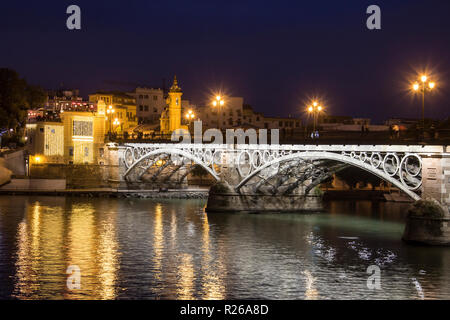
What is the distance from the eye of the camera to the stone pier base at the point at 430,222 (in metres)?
34.7

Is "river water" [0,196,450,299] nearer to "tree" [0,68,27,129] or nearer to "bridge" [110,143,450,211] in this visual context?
"bridge" [110,143,450,211]

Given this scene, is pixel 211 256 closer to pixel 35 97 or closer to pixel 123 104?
pixel 35 97

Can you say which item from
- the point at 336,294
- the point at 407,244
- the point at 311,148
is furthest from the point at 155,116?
the point at 336,294

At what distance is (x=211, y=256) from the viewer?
35938 millimetres

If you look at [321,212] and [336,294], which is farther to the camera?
[321,212]

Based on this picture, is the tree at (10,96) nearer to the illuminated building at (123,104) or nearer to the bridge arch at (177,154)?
the bridge arch at (177,154)

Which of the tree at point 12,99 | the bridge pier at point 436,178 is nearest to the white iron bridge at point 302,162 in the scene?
the bridge pier at point 436,178

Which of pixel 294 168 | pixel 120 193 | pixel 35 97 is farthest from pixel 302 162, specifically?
pixel 35 97

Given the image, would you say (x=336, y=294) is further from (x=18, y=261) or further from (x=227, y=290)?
(x=18, y=261)

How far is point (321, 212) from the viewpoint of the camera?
185 feet

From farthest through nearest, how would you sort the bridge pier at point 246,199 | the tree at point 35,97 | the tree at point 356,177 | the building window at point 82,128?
the tree at point 35,97 → the building window at point 82,128 → the tree at point 356,177 → the bridge pier at point 246,199

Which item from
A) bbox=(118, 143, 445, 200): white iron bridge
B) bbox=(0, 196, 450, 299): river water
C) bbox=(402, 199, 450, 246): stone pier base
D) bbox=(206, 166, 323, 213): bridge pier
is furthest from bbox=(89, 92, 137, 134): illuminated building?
bbox=(402, 199, 450, 246): stone pier base

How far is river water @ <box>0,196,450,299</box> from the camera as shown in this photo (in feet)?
92.1
